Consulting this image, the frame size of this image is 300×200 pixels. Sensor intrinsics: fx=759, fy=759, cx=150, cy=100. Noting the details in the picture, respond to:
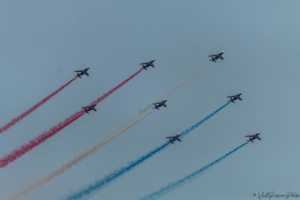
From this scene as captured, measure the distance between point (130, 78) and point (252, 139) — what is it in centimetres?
3279

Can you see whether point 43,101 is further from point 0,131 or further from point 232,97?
point 232,97

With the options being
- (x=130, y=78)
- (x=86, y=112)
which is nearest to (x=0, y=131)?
(x=86, y=112)

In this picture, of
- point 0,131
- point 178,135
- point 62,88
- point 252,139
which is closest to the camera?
point 0,131

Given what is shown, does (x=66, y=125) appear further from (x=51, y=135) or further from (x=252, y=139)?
(x=252, y=139)

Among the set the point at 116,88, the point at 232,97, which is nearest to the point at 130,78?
the point at 116,88

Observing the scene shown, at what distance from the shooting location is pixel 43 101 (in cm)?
13912

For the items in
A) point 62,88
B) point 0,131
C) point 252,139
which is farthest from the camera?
point 252,139

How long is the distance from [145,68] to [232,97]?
19682 mm

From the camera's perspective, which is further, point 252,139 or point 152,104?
point 252,139

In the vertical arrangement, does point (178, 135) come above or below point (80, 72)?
below

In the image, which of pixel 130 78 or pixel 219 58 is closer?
pixel 130 78

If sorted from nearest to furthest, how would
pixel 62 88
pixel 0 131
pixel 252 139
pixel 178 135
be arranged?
pixel 0 131 → pixel 62 88 → pixel 178 135 → pixel 252 139

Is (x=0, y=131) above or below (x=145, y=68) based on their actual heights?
below

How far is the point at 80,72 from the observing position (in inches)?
5930
